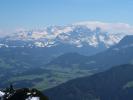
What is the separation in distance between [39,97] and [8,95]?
17.1 m

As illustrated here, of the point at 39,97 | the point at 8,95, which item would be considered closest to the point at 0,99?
the point at 8,95

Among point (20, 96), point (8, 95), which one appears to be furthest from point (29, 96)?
point (8, 95)

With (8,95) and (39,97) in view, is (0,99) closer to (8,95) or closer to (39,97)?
(8,95)

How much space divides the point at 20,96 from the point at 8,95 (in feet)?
37.4

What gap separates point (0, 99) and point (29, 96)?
42.8 feet

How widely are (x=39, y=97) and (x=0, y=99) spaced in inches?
654

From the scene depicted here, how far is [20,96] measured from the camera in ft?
527

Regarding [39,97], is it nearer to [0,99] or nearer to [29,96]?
[29,96]

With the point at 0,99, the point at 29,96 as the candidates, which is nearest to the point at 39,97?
the point at 29,96

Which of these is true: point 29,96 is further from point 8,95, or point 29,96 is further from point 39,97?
point 8,95

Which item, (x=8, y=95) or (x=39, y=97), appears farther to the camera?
(x=8, y=95)

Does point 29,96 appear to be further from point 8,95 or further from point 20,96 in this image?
point 8,95

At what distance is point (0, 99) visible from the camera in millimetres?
165125

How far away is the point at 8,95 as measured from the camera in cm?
17025
